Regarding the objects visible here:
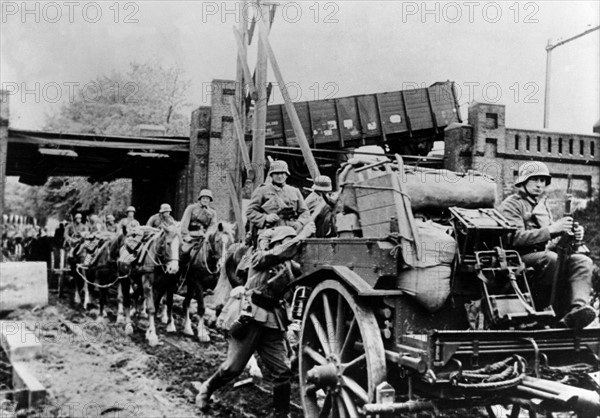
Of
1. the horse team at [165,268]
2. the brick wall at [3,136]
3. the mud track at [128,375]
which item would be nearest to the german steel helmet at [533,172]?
the mud track at [128,375]

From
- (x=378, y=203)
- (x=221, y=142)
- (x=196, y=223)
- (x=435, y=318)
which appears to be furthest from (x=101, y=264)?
(x=435, y=318)

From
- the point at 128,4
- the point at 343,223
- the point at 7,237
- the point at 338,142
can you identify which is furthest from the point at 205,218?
the point at 7,237

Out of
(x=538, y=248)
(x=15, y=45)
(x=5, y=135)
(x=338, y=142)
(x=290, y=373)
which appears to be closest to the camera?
(x=538, y=248)

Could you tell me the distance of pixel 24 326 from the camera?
8.35m

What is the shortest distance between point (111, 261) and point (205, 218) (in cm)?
292

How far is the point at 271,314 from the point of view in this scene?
607 centimetres

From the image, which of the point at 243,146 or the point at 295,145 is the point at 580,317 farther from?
the point at 295,145

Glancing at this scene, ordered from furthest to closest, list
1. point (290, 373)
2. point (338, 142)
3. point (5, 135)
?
point (338, 142)
point (5, 135)
point (290, 373)

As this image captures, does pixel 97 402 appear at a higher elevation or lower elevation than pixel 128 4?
lower

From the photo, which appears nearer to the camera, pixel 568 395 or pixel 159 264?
pixel 568 395

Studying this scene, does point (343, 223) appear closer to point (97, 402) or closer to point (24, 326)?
point (97, 402)

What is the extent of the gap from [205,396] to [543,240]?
382 centimetres

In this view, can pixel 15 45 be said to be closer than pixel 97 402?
No

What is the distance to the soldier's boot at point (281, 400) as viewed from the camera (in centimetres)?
630
